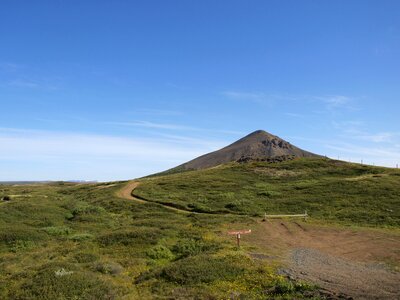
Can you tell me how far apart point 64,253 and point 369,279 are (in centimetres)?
1699

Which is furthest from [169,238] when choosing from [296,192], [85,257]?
[296,192]

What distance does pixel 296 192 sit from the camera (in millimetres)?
54219

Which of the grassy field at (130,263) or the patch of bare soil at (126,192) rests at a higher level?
the patch of bare soil at (126,192)

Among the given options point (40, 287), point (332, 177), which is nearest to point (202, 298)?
point (40, 287)

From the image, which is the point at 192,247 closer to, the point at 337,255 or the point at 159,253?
the point at 159,253

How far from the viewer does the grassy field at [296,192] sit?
42181mm

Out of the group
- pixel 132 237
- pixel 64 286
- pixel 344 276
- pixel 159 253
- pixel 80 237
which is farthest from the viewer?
pixel 80 237

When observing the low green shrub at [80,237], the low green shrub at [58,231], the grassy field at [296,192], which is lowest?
the low green shrub at [80,237]

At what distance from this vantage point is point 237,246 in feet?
77.8

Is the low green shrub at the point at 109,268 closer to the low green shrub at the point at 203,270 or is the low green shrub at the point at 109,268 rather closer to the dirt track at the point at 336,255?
the low green shrub at the point at 203,270

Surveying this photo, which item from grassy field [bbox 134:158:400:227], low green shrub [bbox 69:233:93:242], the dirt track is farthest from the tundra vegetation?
the dirt track

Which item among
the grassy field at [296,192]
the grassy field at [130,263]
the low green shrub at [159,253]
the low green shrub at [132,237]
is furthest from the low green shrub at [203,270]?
the grassy field at [296,192]

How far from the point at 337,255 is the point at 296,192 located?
103ft

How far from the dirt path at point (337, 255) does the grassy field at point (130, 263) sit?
1768 mm
